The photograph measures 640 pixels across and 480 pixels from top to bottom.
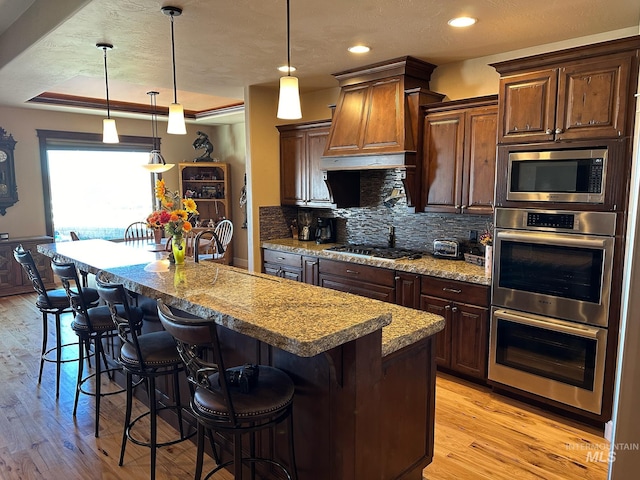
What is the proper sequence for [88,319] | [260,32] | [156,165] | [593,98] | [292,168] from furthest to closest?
[292,168], [156,165], [260,32], [88,319], [593,98]

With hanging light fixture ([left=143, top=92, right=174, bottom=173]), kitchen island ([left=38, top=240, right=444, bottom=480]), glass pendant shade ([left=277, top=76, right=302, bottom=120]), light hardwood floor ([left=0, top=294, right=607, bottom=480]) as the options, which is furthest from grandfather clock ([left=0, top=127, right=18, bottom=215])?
glass pendant shade ([left=277, top=76, right=302, bottom=120])

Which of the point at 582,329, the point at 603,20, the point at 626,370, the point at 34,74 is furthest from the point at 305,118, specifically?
the point at 626,370

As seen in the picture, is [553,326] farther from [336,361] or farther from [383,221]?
[383,221]

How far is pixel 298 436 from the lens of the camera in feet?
6.43

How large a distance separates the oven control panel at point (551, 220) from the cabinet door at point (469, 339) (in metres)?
0.74

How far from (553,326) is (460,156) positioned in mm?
1516

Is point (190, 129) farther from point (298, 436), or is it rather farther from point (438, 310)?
point (298, 436)

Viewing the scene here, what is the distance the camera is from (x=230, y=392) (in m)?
1.78

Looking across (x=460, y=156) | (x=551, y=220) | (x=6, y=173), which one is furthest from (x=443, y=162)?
(x=6, y=173)

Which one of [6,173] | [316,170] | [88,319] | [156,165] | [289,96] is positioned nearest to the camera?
[289,96]

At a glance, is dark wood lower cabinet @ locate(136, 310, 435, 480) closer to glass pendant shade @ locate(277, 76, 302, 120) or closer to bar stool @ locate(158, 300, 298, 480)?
bar stool @ locate(158, 300, 298, 480)

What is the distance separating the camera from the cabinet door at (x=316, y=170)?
4.70 meters

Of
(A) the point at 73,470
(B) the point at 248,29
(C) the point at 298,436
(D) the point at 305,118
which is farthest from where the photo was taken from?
(D) the point at 305,118

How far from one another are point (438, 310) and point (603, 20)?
229 cm
